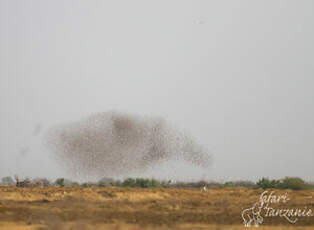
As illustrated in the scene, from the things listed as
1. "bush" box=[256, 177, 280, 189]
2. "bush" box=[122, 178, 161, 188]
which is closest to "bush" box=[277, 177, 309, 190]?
"bush" box=[256, 177, 280, 189]

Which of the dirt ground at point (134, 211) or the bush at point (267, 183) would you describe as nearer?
the dirt ground at point (134, 211)

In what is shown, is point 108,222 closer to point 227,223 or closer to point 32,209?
point 227,223

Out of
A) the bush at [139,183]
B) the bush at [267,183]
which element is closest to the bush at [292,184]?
the bush at [267,183]

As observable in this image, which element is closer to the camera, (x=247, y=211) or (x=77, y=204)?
(x=247, y=211)

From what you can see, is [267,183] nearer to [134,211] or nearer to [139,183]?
[139,183]

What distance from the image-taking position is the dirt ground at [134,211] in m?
21.0

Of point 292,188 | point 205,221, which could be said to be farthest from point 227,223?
point 292,188

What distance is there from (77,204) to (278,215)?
35.3 feet

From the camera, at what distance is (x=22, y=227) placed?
2120cm

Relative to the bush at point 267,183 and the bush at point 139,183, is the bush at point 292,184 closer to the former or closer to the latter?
the bush at point 267,183

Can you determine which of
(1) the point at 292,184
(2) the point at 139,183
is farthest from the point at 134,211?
(1) the point at 292,184

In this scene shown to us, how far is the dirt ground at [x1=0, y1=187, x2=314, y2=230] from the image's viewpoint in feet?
68.9

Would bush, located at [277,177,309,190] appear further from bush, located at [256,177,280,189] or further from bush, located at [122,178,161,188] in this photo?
bush, located at [122,178,161,188]

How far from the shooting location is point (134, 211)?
25.5 metres
